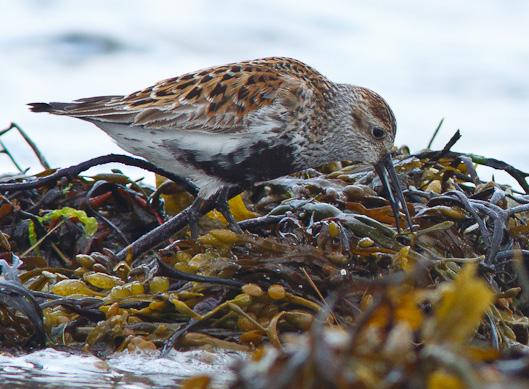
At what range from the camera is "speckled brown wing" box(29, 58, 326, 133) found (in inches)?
168

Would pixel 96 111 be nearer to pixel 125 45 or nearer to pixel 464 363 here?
pixel 464 363

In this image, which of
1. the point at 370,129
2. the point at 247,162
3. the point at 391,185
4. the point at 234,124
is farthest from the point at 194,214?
the point at 370,129

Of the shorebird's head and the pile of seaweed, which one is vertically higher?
the shorebird's head

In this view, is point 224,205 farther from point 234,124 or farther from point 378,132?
point 378,132

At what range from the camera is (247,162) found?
415 centimetres

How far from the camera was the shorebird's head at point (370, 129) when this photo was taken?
4461 millimetres

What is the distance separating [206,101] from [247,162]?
1.15 feet

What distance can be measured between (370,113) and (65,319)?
1.94m

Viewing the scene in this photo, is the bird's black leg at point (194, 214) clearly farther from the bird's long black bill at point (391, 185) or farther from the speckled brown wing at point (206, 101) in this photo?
the bird's long black bill at point (391, 185)

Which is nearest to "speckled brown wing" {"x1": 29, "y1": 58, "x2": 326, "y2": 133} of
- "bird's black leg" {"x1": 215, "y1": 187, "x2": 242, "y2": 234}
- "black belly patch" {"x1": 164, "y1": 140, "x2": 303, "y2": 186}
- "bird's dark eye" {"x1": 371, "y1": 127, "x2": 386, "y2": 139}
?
"black belly patch" {"x1": 164, "y1": 140, "x2": 303, "y2": 186}

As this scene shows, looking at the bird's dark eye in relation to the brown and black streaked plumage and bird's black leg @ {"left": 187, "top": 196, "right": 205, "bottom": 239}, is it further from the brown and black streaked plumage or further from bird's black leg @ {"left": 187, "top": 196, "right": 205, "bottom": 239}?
bird's black leg @ {"left": 187, "top": 196, "right": 205, "bottom": 239}

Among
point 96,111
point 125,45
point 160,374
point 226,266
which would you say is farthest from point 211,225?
point 125,45

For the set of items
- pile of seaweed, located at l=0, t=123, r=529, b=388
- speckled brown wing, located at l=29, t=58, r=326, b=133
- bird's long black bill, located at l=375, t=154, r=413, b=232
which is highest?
speckled brown wing, located at l=29, t=58, r=326, b=133

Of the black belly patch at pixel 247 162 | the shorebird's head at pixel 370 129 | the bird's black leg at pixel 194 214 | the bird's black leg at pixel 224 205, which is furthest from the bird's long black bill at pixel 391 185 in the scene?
the bird's black leg at pixel 194 214
